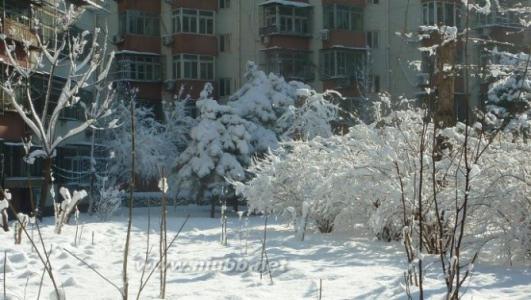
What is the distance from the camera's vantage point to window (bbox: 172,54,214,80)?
38875mm

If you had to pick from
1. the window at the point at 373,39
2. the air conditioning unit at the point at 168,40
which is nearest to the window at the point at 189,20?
the air conditioning unit at the point at 168,40

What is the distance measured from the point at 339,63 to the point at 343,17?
2.64 metres

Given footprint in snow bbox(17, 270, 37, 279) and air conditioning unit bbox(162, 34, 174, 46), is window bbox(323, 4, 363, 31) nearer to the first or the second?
air conditioning unit bbox(162, 34, 174, 46)

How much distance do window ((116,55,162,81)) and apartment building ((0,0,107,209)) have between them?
6.06 m

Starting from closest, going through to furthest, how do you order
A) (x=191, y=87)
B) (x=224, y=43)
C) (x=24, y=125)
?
(x=24, y=125) < (x=191, y=87) < (x=224, y=43)

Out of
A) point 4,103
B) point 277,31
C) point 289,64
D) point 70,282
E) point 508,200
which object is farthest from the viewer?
point 289,64

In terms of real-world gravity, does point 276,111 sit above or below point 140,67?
below

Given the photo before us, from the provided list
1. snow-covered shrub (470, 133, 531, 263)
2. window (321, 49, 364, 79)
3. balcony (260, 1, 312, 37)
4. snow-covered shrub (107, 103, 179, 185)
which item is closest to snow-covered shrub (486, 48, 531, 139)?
snow-covered shrub (470, 133, 531, 263)

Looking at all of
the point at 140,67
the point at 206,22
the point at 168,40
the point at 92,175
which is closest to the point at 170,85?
the point at 140,67

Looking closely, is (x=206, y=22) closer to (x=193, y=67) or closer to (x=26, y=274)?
(x=193, y=67)

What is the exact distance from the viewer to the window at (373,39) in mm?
39281

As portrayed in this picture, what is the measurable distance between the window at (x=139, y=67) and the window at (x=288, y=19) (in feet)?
22.5

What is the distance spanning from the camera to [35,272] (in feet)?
28.5

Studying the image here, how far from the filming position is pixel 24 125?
2595 centimetres
